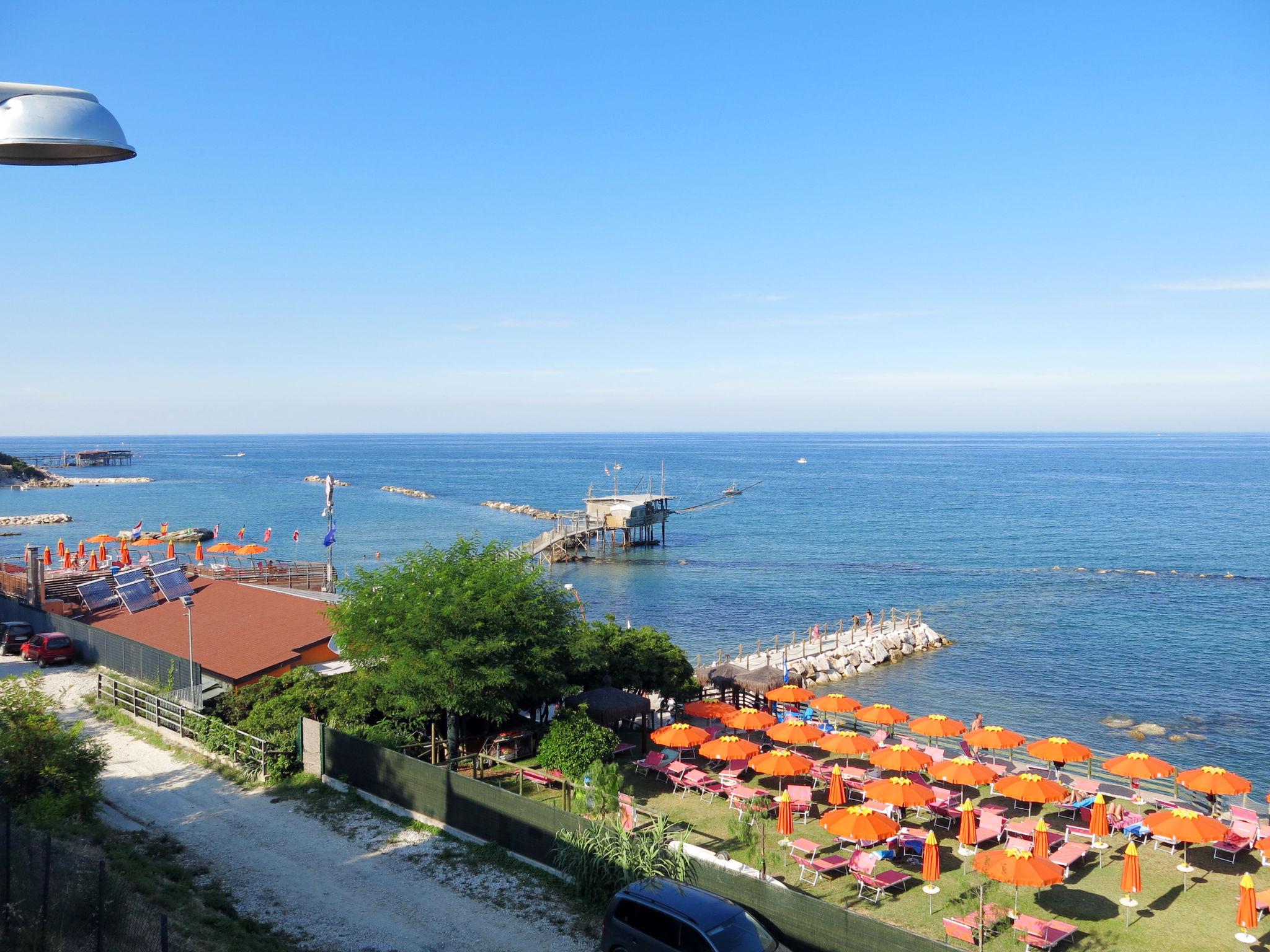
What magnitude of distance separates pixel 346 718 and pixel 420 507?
3897 inches

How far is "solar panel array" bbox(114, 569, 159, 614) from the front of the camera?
1210 inches

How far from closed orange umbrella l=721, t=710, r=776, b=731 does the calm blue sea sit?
44.1ft

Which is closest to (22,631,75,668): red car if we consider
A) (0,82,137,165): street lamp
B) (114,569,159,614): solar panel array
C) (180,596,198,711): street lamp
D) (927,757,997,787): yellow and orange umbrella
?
(114,569,159,614): solar panel array

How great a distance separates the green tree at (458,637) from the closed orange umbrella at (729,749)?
363 cm

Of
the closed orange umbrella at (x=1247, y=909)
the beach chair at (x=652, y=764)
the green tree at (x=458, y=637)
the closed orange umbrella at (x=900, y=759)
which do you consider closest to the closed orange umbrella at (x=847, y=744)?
Result: the closed orange umbrella at (x=900, y=759)

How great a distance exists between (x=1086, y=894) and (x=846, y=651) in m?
25.9

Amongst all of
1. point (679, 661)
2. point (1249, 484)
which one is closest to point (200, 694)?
point (679, 661)

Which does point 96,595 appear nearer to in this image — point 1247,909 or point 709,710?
point 709,710

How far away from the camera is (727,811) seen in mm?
19891

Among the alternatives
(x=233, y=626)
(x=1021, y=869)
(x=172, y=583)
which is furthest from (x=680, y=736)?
(x=172, y=583)

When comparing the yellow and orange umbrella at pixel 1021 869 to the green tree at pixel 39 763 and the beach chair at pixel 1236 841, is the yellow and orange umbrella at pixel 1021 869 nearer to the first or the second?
the beach chair at pixel 1236 841

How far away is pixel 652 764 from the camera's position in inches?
863

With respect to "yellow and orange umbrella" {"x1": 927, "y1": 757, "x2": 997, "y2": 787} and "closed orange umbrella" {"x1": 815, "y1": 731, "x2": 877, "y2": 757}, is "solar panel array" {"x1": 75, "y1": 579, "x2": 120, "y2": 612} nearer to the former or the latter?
"closed orange umbrella" {"x1": 815, "y1": 731, "x2": 877, "y2": 757}

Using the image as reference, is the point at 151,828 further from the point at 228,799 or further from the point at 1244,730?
the point at 1244,730
